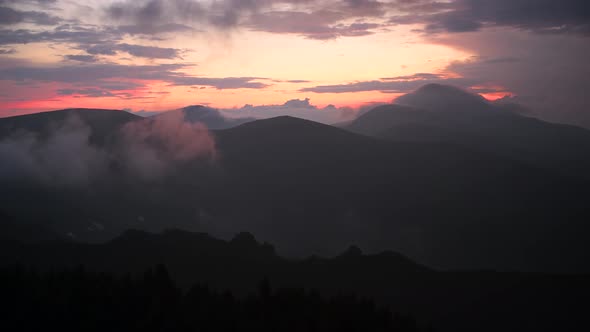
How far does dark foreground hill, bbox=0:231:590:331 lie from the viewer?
93.9 metres

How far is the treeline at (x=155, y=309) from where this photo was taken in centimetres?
5497

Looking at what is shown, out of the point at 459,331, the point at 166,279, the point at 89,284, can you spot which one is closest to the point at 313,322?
the point at 166,279

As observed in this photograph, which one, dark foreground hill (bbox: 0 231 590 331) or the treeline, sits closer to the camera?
the treeline

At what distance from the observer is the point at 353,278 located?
11150 cm

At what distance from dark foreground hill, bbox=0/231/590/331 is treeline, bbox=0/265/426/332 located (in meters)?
1.51

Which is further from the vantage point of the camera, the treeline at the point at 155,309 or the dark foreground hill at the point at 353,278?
the dark foreground hill at the point at 353,278

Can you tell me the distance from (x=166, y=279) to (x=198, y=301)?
7.88m

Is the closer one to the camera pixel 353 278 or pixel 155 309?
pixel 155 309

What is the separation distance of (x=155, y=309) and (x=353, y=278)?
206 feet

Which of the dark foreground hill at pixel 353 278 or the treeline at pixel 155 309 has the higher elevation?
the treeline at pixel 155 309

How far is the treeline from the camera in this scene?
55.0m

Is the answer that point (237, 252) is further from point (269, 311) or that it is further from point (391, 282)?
point (269, 311)

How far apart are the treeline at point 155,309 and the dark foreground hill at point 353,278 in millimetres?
1505

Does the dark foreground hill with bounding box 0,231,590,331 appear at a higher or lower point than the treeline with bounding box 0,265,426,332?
lower
